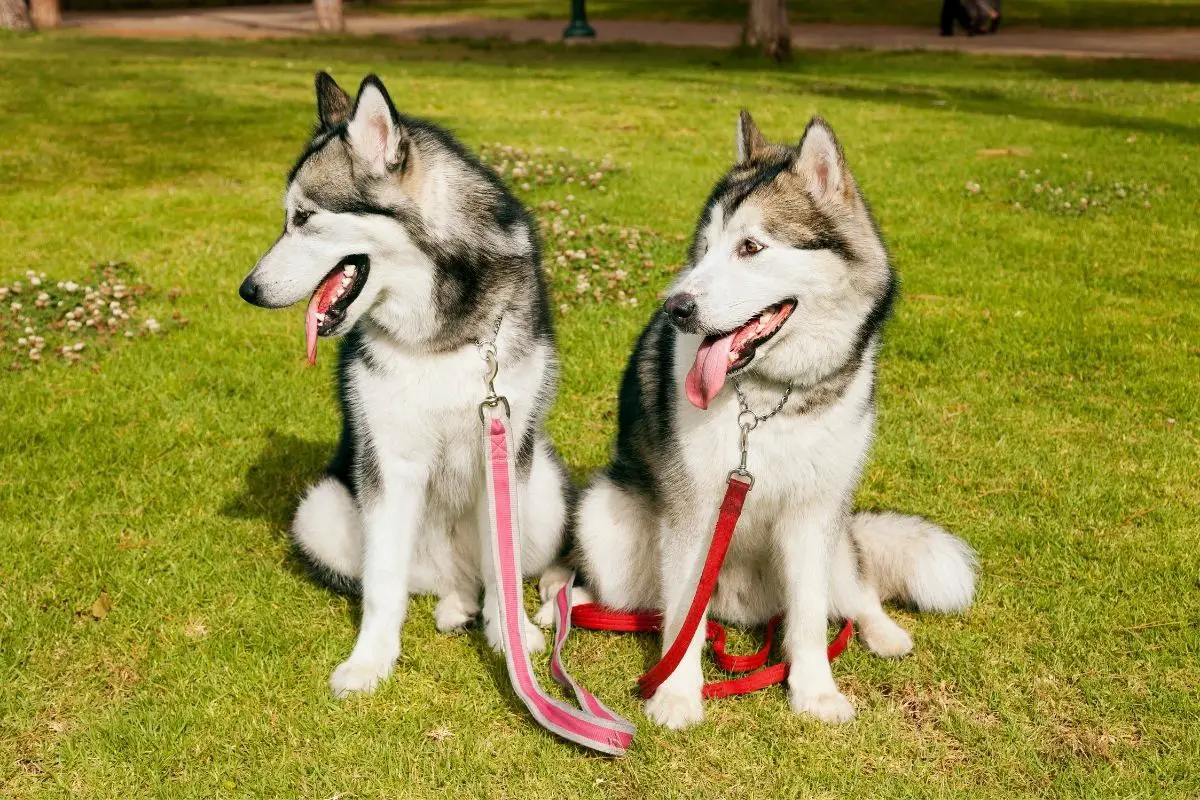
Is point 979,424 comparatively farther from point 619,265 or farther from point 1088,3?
point 1088,3

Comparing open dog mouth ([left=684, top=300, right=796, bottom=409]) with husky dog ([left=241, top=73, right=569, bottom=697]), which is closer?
open dog mouth ([left=684, top=300, right=796, bottom=409])

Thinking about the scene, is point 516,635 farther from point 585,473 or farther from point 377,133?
point 585,473

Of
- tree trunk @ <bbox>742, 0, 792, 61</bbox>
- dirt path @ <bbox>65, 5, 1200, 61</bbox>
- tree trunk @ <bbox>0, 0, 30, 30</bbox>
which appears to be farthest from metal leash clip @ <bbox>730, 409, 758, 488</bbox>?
tree trunk @ <bbox>0, 0, 30, 30</bbox>

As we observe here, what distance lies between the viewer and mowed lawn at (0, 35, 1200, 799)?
3.21m

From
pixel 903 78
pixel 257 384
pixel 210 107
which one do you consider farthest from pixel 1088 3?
pixel 257 384

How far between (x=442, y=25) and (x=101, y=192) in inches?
866

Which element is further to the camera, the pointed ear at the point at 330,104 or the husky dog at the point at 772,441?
the pointed ear at the point at 330,104

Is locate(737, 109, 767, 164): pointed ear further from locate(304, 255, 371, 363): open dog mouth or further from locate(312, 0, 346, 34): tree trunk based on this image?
locate(312, 0, 346, 34): tree trunk

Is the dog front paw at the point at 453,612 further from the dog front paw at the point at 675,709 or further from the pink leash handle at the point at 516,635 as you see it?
the dog front paw at the point at 675,709

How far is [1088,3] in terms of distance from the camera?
34812 mm

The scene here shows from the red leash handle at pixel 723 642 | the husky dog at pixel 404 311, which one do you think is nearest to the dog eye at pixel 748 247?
the husky dog at pixel 404 311

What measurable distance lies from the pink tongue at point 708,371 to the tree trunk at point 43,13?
1094 inches

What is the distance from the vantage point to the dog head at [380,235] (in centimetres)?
323

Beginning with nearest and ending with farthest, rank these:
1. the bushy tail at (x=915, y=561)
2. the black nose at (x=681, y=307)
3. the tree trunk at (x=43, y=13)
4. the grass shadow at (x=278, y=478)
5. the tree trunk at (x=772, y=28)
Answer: the black nose at (x=681, y=307)
the bushy tail at (x=915, y=561)
the grass shadow at (x=278, y=478)
the tree trunk at (x=772, y=28)
the tree trunk at (x=43, y=13)
